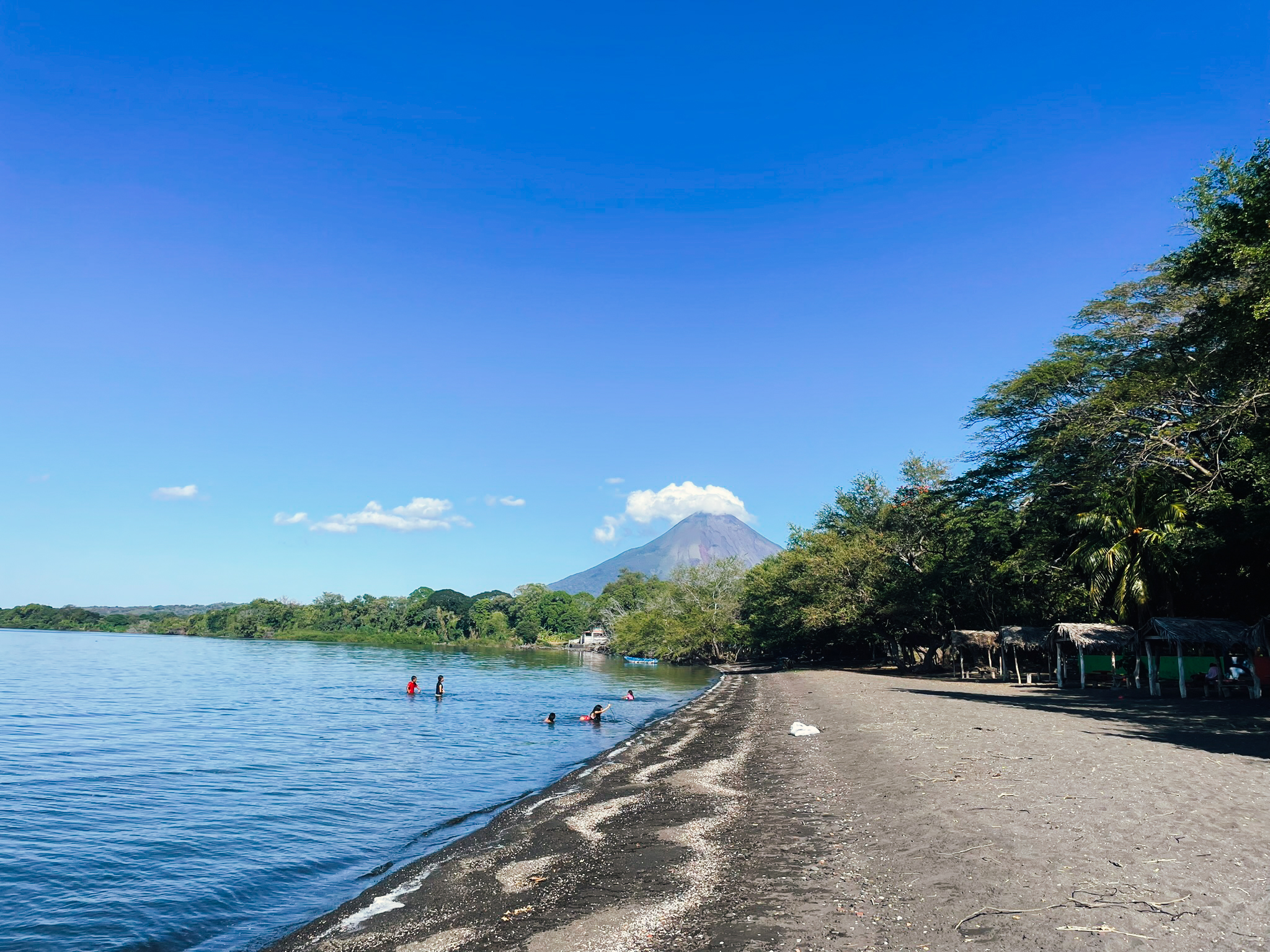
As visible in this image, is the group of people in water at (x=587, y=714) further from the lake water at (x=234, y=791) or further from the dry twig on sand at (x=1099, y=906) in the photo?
the dry twig on sand at (x=1099, y=906)

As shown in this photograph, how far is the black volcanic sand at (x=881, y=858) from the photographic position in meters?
6.85

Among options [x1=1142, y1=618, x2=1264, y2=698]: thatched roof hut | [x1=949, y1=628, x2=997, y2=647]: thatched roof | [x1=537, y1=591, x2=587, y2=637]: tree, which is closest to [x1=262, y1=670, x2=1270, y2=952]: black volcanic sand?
[x1=1142, y1=618, x2=1264, y2=698]: thatched roof hut

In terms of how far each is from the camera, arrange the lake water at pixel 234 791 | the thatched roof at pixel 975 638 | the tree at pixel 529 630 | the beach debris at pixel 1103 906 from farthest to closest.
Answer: the tree at pixel 529 630
the thatched roof at pixel 975 638
the lake water at pixel 234 791
the beach debris at pixel 1103 906

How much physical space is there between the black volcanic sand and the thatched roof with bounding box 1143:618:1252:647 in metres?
9.37

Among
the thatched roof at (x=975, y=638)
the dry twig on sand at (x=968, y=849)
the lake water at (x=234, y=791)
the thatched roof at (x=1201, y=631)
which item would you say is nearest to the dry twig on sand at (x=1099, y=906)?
the dry twig on sand at (x=968, y=849)

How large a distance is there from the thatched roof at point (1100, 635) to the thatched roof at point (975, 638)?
924cm

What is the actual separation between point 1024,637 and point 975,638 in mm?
4263

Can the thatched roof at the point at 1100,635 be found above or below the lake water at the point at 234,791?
above

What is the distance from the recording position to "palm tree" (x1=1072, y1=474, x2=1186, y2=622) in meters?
31.3

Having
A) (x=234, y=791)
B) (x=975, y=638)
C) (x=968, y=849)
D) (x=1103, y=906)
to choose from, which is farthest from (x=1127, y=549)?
(x=234, y=791)

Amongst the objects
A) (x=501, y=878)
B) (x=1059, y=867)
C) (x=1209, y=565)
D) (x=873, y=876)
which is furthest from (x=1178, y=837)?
(x=1209, y=565)

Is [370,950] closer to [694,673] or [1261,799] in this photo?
[1261,799]

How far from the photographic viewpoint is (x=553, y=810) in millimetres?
14422

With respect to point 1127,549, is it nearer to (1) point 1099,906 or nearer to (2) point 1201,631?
(2) point 1201,631
